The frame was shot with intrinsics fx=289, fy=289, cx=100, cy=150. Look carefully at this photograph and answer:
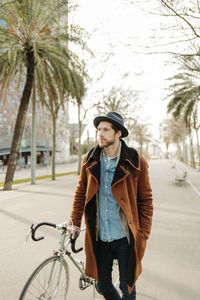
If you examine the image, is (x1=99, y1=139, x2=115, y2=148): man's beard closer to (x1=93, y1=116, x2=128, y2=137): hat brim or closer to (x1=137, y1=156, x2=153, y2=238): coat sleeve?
(x1=93, y1=116, x2=128, y2=137): hat brim

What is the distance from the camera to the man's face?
2432mm

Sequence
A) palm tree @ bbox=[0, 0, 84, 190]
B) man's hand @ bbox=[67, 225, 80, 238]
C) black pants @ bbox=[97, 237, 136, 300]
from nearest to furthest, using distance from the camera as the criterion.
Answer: black pants @ bbox=[97, 237, 136, 300] < man's hand @ bbox=[67, 225, 80, 238] < palm tree @ bbox=[0, 0, 84, 190]

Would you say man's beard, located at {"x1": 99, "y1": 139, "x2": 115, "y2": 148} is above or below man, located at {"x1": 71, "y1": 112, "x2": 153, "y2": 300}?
above

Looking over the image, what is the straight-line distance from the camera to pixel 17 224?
6.64 meters

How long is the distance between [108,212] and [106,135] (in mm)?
645

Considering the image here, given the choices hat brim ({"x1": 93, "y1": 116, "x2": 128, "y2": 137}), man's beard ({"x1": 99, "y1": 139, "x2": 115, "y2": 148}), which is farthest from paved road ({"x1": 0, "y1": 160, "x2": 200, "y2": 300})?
hat brim ({"x1": 93, "y1": 116, "x2": 128, "y2": 137})

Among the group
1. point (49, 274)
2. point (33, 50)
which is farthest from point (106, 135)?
point (33, 50)

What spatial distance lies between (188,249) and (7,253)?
3.01m

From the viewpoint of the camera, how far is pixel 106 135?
2447mm

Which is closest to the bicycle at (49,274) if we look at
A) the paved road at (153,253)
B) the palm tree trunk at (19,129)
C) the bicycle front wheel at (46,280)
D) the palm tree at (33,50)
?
the bicycle front wheel at (46,280)

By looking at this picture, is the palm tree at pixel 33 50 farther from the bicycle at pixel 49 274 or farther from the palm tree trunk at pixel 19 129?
the bicycle at pixel 49 274

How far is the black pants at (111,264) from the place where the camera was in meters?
2.36

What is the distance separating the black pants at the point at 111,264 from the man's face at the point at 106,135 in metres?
0.80

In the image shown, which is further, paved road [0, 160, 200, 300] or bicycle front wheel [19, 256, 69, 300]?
paved road [0, 160, 200, 300]
